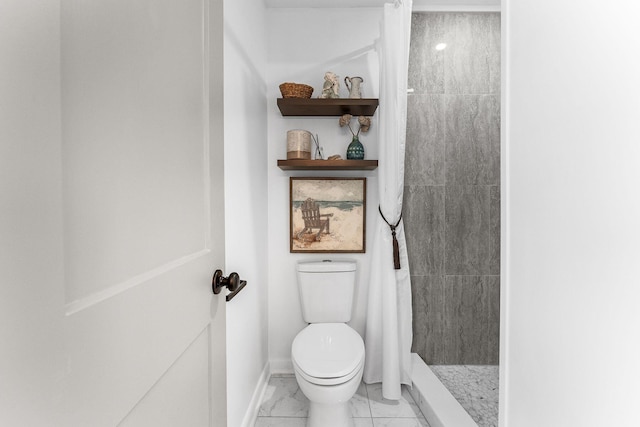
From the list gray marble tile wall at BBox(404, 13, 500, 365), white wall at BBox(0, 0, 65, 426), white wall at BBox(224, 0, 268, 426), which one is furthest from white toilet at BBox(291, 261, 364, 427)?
white wall at BBox(0, 0, 65, 426)

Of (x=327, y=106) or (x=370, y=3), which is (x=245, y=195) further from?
(x=370, y=3)

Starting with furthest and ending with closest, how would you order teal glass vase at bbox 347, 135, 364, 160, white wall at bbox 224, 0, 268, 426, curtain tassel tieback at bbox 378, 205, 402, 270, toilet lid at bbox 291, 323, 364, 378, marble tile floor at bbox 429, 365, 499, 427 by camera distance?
teal glass vase at bbox 347, 135, 364, 160 → curtain tassel tieback at bbox 378, 205, 402, 270 → marble tile floor at bbox 429, 365, 499, 427 → toilet lid at bbox 291, 323, 364, 378 → white wall at bbox 224, 0, 268, 426

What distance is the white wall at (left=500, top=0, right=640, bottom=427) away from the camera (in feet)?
1.57

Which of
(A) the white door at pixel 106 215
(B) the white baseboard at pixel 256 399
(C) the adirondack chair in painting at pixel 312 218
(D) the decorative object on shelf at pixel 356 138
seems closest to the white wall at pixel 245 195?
(B) the white baseboard at pixel 256 399

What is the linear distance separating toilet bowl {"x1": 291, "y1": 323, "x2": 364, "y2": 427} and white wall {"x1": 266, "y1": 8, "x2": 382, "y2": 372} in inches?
20.8

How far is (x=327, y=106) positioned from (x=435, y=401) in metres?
1.81

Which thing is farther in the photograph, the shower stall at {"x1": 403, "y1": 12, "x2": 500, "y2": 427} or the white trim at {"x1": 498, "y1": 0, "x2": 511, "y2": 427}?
the shower stall at {"x1": 403, "y1": 12, "x2": 500, "y2": 427}

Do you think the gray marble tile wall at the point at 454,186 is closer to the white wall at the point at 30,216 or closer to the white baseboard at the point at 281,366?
the white baseboard at the point at 281,366

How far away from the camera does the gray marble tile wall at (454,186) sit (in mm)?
2260

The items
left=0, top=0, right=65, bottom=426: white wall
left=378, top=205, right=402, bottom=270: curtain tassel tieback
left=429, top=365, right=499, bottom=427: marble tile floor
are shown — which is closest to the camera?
left=0, top=0, right=65, bottom=426: white wall

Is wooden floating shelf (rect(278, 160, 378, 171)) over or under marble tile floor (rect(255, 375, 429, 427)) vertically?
over

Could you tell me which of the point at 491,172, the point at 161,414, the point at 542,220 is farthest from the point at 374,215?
the point at 161,414

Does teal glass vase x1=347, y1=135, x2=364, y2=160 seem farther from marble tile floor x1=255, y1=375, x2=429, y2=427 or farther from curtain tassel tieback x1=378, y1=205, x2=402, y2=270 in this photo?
marble tile floor x1=255, y1=375, x2=429, y2=427

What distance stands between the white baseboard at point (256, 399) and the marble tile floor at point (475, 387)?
1.11m
